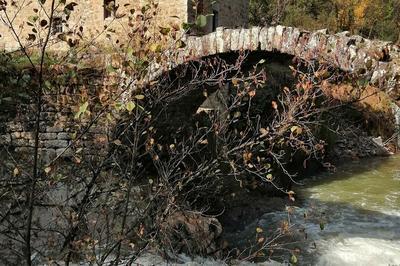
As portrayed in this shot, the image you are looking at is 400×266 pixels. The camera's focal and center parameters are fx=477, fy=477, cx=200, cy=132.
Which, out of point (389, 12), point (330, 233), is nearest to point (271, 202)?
point (330, 233)

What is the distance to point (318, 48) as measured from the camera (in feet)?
15.8

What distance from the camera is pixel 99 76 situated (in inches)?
289

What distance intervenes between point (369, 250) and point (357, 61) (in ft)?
10.5

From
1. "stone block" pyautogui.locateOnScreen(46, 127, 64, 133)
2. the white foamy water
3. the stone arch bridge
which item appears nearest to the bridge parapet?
the stone arch bridge

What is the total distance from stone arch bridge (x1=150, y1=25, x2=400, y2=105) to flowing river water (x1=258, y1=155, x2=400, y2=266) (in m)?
1.32

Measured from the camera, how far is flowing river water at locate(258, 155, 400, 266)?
21.1 ft

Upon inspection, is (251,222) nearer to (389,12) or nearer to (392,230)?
(392,230)

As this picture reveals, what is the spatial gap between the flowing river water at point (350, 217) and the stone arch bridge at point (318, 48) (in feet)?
4.35

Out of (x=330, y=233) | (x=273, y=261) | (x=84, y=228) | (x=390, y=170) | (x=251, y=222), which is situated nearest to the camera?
(x=84, y=228)

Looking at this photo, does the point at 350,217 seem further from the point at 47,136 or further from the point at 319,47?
the point at 47,136

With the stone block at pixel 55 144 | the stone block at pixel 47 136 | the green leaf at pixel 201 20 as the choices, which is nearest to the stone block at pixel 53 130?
the stone block at pixel 47 136

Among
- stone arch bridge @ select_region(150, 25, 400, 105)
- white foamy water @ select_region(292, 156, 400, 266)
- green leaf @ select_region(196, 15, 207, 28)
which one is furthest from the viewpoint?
white foamy water @ select_region(292, 156, 400, 266)

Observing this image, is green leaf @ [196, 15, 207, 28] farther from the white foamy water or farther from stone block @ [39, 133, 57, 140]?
stone block @ [39, 133, 57, 140]

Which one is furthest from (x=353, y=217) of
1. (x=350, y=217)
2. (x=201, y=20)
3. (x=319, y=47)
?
(x=201, y=20)
